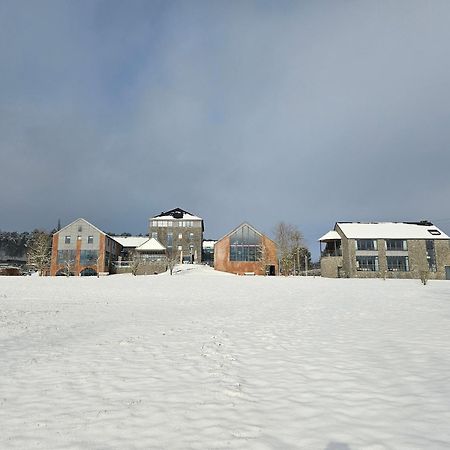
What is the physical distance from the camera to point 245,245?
60.1 m

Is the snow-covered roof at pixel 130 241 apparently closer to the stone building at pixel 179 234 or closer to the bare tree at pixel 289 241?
the stone building at pixel 179 234

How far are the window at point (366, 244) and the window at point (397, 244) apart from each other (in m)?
2.47

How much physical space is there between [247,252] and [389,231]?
25975 millimetres

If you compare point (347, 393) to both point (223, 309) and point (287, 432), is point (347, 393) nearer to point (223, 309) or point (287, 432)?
point (287, 432)

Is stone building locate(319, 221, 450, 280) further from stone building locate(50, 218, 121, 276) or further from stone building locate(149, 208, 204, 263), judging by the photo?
stone building locate(50, 218, 121, 276)

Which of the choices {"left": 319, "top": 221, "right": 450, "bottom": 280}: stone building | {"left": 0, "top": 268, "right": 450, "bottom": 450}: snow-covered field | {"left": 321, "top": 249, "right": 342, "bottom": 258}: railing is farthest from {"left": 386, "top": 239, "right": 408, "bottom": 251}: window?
{"left": 0, "top": 268, "right": 450, "bottom": 450}: snow-covered field

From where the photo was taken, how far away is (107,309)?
18.2 metres

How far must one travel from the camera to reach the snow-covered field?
4.40 meters

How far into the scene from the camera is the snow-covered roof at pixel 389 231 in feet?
195

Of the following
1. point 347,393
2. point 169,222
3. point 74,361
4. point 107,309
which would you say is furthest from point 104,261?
point 347,393

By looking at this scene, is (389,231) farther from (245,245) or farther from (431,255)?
(245,245)

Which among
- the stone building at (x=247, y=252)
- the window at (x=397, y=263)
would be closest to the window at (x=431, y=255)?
the window at (x=397, y=263)

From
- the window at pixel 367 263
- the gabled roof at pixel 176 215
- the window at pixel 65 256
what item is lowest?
the window at pixel 367 263

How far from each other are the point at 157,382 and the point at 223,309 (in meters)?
12.0
